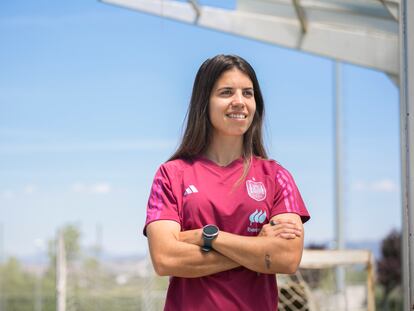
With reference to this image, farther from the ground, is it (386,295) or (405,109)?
(405,109)

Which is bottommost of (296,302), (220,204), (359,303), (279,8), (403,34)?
(359,303)

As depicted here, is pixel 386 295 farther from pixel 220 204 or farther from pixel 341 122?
pixel 220 204

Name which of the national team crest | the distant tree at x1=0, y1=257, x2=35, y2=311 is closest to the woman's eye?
the national team crest

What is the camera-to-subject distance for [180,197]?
2756 millimetres

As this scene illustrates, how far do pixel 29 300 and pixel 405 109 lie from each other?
61.7ft

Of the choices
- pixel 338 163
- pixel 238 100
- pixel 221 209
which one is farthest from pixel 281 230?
pixel 338 163

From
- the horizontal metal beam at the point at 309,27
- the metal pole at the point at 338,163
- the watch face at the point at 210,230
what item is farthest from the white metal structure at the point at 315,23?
the metal pole at the point at 338,163

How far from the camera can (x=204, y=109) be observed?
286 cm

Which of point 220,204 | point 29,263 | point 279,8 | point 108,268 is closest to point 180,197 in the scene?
point 220,204

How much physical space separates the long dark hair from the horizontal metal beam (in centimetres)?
576

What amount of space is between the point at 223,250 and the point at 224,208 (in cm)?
14

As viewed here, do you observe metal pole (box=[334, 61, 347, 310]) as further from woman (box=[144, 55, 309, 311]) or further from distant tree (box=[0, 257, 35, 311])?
woman (box=[144, 55, 309, 311])

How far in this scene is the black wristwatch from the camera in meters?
2.64

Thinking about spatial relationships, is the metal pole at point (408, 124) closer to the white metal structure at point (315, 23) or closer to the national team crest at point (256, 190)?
the national team crest at point (256, 190)
